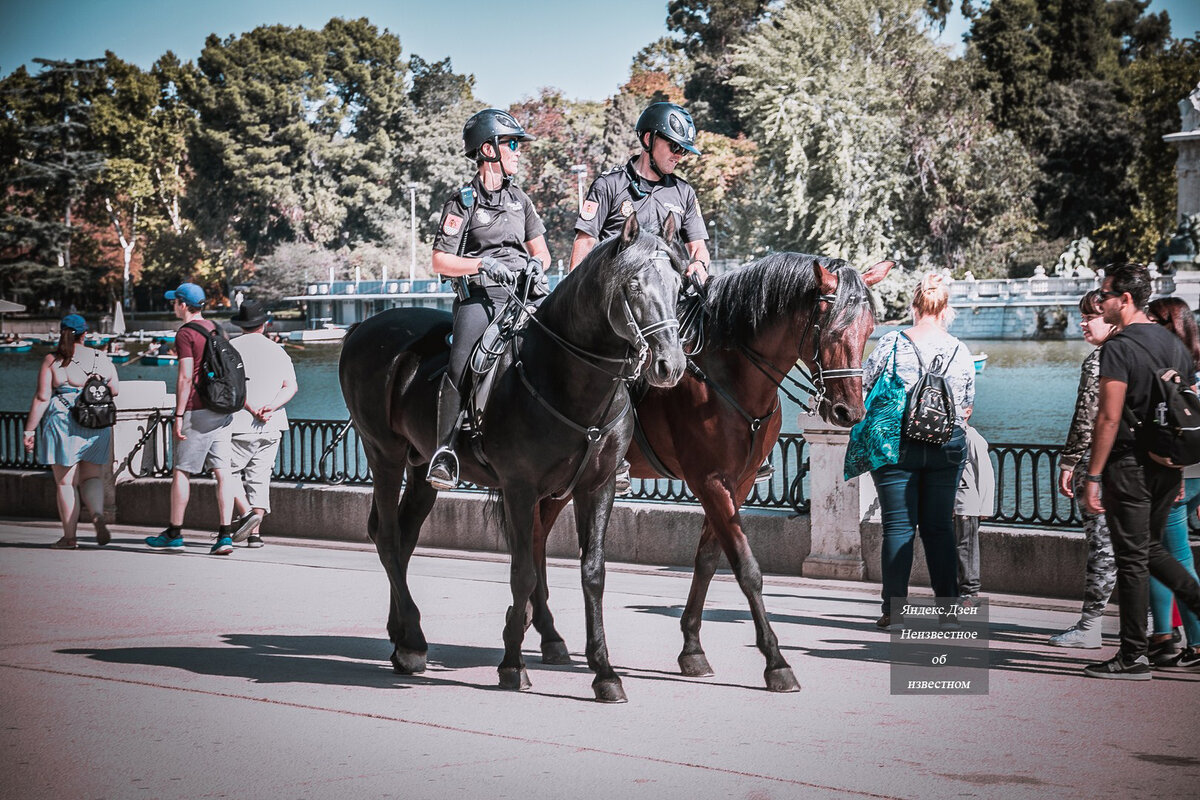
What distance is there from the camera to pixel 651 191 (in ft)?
26.8

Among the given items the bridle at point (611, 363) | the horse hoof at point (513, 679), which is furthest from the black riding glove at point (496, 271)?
the horse hoof at point (513, 679)

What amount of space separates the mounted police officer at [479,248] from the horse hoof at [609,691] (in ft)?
4.13

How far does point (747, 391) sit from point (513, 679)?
6.17 ft

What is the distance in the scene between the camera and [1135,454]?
7172 mm

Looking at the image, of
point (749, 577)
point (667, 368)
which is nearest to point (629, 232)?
point (667, 368)

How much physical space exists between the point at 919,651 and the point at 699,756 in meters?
2.27

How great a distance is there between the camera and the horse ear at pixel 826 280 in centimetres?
712

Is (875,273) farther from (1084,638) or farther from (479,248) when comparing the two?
(1084,638)

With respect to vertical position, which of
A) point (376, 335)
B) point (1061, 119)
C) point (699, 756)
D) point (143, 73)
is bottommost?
point (699, 756)

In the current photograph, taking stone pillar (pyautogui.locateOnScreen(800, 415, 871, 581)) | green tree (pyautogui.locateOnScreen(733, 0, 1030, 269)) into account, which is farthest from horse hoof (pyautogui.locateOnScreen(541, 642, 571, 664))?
green tree (pyautogui.locateOnScreen(733, 0, 1030, 269))

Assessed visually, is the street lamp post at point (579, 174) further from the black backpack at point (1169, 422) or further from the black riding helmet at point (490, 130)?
the black backpack at point (1169, 422)

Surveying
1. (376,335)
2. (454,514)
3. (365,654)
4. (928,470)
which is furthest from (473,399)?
(454,514)

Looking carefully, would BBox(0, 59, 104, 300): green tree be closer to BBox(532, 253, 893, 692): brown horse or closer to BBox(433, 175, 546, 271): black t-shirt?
BBox(433, 175, 546, 271): black t-shirt

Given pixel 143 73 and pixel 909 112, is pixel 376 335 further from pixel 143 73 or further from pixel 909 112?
pixel 143 73
